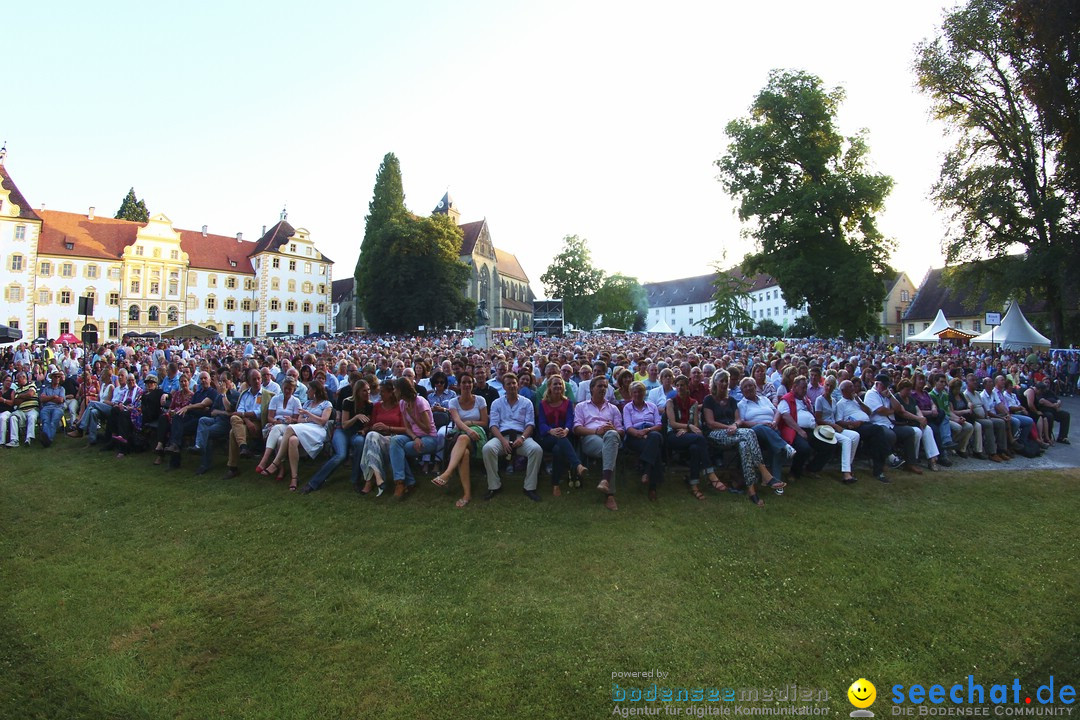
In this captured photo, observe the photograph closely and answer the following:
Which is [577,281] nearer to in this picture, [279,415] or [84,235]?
[84,235]

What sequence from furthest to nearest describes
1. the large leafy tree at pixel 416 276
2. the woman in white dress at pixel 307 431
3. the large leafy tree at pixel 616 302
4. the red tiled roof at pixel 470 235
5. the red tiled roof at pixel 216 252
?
1. the large leafy tree at pixel 616 302
2. the red tiled roof at pixel 470 235
3. the red tiled roof at pixel 216 252
4. the large leafy tree at pixel 416 276
5. the woman in white dress at pixel 307 431

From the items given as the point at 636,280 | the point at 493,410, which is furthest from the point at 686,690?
the point at 636,280

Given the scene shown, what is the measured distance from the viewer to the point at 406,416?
23.6 ft

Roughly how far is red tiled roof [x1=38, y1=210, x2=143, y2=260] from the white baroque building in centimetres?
8

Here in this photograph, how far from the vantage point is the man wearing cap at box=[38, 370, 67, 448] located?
10047 millimetres

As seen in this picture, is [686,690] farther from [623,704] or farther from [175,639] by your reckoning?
[175,639]

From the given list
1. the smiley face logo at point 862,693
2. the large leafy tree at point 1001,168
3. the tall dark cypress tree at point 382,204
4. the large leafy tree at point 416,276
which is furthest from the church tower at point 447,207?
the smiley face logo at point 862,693

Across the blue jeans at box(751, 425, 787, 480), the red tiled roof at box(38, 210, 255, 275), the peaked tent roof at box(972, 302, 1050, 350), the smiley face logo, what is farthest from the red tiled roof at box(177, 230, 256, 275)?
the smiley face logo

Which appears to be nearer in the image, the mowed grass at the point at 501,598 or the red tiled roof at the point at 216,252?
the mowed grass at the point at 501,598

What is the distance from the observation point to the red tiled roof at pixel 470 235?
265ft

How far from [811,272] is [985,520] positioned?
25001 millimetres

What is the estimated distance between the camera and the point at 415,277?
53250 mm

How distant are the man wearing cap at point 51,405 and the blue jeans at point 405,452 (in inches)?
304

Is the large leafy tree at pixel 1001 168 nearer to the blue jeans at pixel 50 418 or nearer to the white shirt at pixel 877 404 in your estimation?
the white shirt at pixel 877 404
